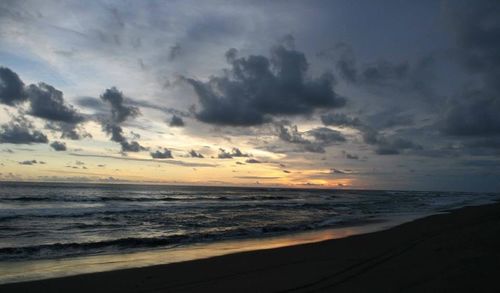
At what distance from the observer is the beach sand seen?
7.66 meters

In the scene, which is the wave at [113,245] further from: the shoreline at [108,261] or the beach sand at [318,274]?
the beach sand at [318,274]

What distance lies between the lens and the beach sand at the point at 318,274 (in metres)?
7.66

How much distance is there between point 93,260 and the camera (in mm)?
12609

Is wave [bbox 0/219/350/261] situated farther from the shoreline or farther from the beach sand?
the beach sand

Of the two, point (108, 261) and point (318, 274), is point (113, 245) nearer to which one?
point (108, 261)

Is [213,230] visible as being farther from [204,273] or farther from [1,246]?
[204,273]

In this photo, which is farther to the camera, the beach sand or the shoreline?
the shoreline

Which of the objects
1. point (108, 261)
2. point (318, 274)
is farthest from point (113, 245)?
point (318, 274)

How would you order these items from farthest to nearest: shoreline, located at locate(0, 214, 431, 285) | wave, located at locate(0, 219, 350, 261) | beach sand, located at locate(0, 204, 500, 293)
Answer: wave, located at locate(0, 219, 350, 261) → shoreline, located at locate(0, 214, 431, 285) → beach sand, located at locate(0, 204, 500, 293)

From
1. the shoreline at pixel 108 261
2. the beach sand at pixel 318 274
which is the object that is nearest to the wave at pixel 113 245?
the shoreline at pixel 108 261

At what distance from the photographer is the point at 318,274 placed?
29.3 ft

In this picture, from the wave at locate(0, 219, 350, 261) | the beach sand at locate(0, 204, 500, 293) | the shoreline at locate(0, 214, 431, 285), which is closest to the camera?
the beach sand at locate(0, 204, 500, 293)

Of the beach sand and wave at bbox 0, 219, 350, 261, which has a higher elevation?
the beach sand

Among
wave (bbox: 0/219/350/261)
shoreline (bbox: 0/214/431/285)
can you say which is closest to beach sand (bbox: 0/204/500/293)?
shoreline (bbox: 0/214/431/285)
